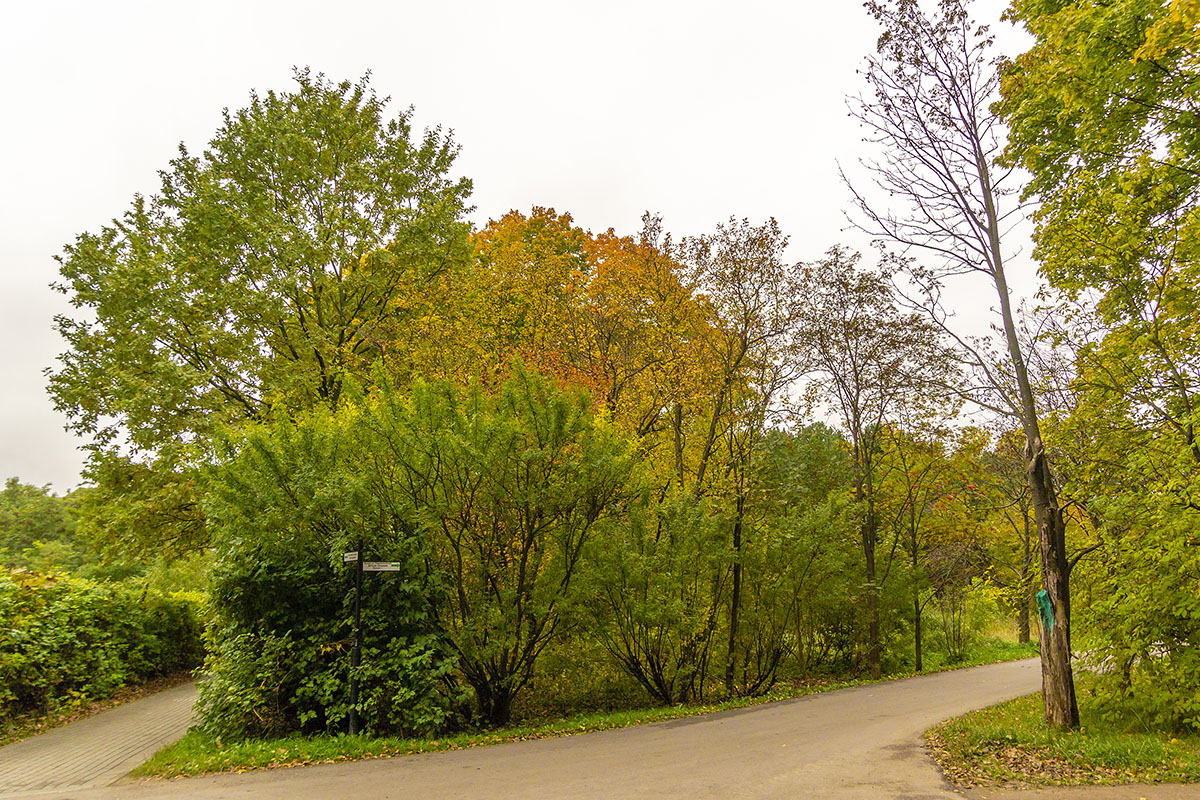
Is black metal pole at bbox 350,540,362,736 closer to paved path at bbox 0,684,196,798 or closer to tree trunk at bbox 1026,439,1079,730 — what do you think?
paved path at bbox 0,684,196,798

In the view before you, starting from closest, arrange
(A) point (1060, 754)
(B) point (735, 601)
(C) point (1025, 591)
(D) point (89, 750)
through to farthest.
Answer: (A) point (1060, 754)
(D) point (89, 750)
(C) point (1025, 591)
(B) point (735, 601)

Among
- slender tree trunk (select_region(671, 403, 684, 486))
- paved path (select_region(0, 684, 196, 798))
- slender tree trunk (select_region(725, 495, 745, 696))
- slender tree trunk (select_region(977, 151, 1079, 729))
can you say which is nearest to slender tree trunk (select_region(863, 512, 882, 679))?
slender tree trunk (select_region(725, 495, 745, 696))

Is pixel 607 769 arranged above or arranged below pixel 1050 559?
below

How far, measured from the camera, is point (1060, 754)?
7449mm

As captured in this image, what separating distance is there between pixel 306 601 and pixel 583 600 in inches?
166

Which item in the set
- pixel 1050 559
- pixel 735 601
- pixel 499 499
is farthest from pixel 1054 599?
pixel 499 499

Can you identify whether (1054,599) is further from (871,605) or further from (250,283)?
(250,283)

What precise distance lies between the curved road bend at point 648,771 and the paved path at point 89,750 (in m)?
0.86

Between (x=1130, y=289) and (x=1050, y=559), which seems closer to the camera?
(x=1050, y=559)

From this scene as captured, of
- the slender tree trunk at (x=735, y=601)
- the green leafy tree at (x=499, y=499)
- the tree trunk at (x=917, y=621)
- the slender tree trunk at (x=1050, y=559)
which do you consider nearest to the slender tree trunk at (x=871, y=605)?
the tree trunk at (x=917, y=621)

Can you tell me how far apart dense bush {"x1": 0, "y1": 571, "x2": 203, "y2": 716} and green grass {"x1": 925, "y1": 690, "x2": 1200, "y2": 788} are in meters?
13.7

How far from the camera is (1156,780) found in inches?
255

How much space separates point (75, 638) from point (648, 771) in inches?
447

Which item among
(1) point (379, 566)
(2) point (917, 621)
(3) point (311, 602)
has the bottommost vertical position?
(2) point (917, 621)
